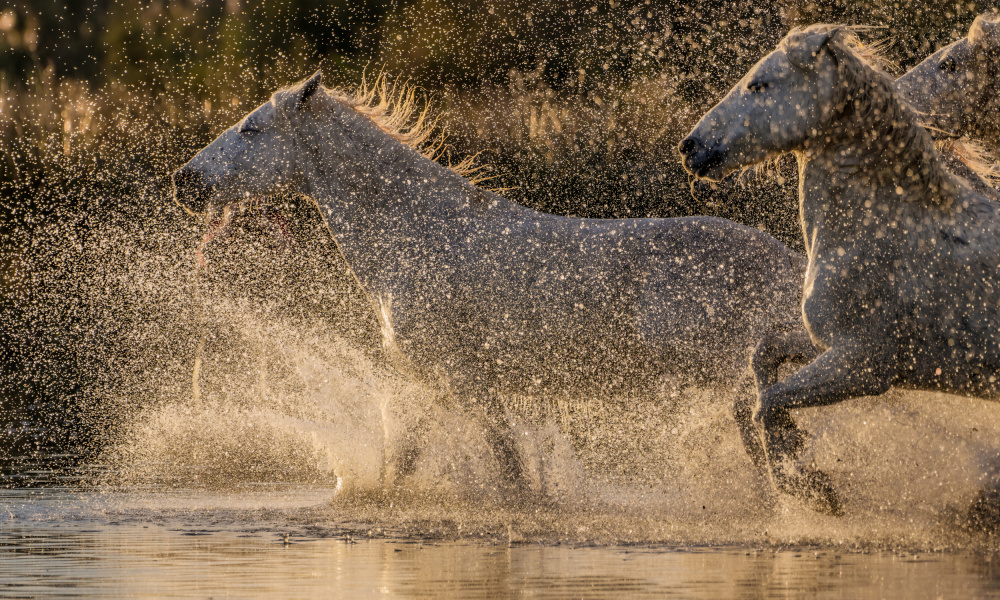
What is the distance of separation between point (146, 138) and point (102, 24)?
4.13 m

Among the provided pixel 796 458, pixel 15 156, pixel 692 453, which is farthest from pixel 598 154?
pixel 796 458

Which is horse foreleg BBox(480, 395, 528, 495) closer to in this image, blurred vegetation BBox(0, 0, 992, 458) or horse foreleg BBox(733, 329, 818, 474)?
horse foreleg BBox(733, 329, 818, 474)

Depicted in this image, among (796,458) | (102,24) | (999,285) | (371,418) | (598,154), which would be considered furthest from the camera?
(102,24)

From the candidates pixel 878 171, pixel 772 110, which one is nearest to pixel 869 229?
pixel 878 171

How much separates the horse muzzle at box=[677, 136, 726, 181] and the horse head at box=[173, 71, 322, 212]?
231 centimetres

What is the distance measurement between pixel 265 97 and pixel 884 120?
13004 mm

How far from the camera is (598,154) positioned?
14781mm

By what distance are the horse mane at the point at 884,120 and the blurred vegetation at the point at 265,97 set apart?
631 cm

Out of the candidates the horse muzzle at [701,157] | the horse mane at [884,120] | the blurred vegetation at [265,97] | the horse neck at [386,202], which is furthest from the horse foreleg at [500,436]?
the blurred vegetation at [265,97]

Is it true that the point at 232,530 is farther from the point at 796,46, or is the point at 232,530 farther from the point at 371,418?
the point at 796,46

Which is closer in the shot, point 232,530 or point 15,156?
point 232,530

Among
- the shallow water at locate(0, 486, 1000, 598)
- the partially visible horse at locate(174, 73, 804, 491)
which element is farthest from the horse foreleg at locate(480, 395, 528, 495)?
the shallow water at locate(0, 486, 1000, 598)

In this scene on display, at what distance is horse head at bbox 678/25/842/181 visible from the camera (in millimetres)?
5504

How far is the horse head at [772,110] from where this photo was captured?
550 cm
